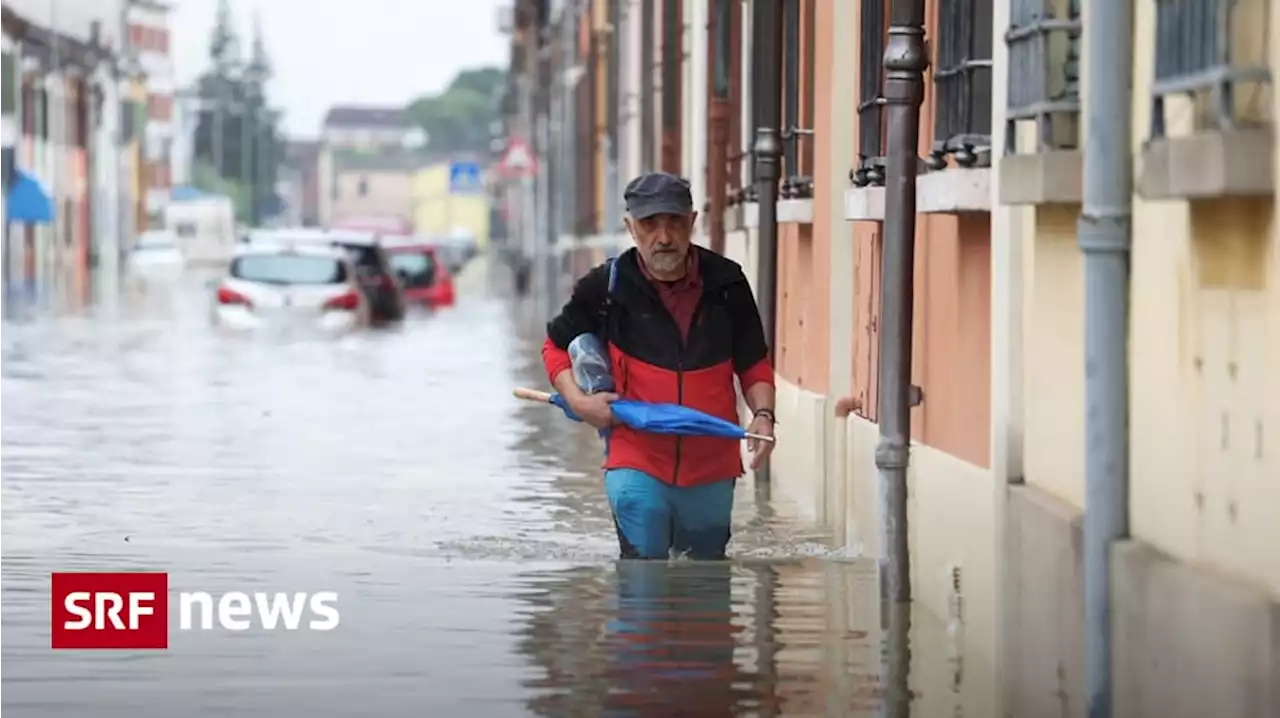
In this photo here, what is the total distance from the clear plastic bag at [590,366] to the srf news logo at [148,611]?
114 cm

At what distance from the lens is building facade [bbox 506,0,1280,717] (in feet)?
23.4

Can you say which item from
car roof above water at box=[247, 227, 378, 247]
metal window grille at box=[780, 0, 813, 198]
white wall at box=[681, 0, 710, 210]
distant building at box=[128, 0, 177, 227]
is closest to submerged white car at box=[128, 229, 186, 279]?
car roof above water at box=[247, 227, 378, 247]

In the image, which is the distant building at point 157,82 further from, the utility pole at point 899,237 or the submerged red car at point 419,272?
the utility pole at point 899,237

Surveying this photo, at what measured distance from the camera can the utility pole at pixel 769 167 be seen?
1823cm

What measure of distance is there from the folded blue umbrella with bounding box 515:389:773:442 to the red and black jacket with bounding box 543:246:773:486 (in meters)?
0.12

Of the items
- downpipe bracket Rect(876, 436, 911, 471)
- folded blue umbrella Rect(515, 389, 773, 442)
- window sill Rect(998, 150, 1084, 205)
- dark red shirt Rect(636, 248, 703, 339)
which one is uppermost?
window sill Rect(998, 150, 1084, 205)

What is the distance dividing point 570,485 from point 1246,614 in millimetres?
12079

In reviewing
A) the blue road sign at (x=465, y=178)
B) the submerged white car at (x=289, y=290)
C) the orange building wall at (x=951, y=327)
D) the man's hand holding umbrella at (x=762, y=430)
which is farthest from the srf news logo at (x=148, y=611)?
the blue road sign at (x=465, y=178)

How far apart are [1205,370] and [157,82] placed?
173722 millimetres

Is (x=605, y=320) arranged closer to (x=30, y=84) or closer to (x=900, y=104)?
(x=900, y=104)

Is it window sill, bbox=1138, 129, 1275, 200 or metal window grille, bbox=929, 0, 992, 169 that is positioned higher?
metal window grille, bbox=929, 0, 992, 169

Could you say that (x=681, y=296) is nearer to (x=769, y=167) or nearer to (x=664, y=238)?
(x=664, y=238)

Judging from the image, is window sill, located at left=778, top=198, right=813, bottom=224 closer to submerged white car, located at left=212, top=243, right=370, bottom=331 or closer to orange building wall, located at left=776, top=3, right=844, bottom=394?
orange building wall, located at left=776, top=3, right=844, bottom=394

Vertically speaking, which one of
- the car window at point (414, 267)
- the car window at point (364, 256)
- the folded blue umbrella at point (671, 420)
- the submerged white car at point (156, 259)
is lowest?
the submerged white car at point (156, 259)
